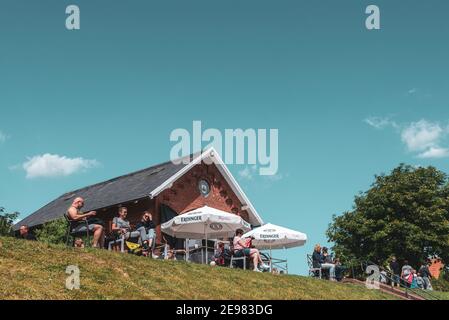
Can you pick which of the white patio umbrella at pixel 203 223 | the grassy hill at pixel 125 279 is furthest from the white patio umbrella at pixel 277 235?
the grassy hill at pixel 125 279

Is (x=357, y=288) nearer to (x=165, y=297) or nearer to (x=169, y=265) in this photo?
(x=169, y=265)

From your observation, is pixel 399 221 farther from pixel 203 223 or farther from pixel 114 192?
pixel 203 223

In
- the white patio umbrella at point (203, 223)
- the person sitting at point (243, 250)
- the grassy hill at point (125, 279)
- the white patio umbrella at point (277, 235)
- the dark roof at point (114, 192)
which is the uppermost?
the dark roof at point (114, 192)

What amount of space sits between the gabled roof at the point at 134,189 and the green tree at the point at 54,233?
288 cm

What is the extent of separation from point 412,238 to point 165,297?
30070 mm

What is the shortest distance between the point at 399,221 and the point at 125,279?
1227 inches

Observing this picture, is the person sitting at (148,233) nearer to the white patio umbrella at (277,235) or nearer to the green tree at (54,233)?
the white patio umbrella at (277,235)

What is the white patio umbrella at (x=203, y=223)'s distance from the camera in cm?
2312

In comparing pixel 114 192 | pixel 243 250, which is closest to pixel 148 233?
pixel 243 250

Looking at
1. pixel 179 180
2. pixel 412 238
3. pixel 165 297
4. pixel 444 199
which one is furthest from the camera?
pixel 444 199

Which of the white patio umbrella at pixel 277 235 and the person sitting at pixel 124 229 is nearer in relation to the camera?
the person sitting at pixel 124 229

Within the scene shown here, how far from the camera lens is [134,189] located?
103ft
